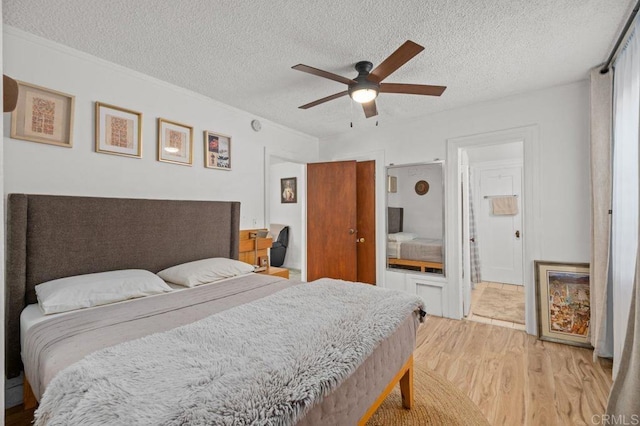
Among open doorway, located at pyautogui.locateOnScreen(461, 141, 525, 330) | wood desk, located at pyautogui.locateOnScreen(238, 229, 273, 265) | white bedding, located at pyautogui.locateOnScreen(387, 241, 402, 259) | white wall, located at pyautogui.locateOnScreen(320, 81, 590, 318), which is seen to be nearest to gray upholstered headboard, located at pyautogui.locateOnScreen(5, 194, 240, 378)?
wood desk, located at pyautogui.locateOnScreen(238, 229, 273, 265)

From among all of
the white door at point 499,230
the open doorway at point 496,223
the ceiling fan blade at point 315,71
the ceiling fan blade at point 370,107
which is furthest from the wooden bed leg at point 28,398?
the white door at point 499,230

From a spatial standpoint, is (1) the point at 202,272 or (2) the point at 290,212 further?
(2) the point at 290,212

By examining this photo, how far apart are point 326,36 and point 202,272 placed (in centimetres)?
211

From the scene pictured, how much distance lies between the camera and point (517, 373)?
7.93 feet

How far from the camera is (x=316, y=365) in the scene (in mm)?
1173

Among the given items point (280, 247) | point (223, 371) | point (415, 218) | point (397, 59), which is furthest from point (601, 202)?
point (280, 247)

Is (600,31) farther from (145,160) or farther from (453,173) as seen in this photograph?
(145,160)

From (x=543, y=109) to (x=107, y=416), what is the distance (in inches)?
160

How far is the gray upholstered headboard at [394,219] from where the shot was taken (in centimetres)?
414

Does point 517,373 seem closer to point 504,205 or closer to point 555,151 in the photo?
point 555,151

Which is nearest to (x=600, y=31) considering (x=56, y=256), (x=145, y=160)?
(x=145, y=160)

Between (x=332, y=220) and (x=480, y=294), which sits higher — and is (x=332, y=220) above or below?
above

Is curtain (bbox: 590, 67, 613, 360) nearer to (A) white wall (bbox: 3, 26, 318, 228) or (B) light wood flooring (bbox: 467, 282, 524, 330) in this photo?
(B) light wood flooring (bbox: 467, 282, 524, 330)

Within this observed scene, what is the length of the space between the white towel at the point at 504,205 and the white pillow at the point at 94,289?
17.4 ft
